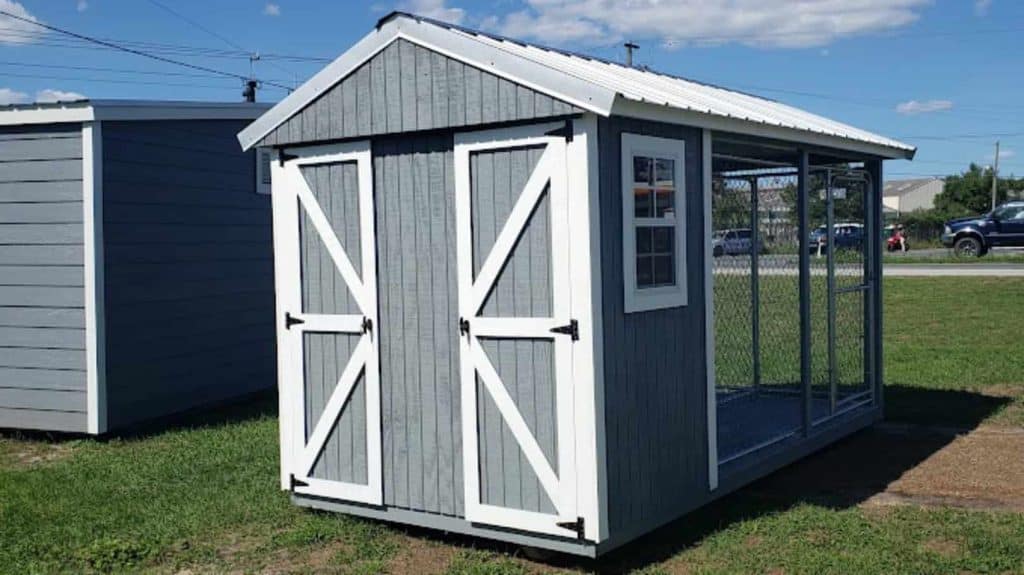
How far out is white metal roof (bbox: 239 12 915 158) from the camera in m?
4.83

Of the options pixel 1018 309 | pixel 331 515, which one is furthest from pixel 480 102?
pixel 1018 309

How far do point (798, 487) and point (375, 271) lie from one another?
2.82 meters

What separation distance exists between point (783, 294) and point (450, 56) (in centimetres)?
366

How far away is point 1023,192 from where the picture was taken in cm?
5059

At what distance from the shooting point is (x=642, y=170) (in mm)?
5262

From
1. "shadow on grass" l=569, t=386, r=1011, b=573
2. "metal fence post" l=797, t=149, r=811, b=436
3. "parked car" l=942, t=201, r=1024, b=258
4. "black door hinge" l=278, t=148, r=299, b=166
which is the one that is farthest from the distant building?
"black door hinge" l=278, t=148, r=299, b=166

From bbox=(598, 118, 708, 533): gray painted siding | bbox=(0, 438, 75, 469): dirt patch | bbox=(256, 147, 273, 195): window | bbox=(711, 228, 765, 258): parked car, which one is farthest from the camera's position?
bbox=(256, 147, 273, 195): window

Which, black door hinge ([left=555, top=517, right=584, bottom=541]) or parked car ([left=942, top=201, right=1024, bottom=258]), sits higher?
parked car ([left=942, top=201, right=1024, bottom=258])

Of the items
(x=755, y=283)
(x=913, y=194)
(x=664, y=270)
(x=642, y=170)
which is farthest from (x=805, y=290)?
(x=913, y=194)

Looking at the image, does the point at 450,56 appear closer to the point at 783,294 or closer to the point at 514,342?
the point at 514,342

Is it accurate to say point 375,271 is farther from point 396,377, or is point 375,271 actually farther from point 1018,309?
point 1018,309

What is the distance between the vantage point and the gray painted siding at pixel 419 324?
543cm

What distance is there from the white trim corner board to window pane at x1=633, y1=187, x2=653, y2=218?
5.02 meters

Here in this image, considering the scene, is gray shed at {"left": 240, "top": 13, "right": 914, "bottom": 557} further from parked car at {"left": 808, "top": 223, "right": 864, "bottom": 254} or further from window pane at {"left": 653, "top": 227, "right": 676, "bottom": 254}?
parked car at {"left": 808, "top": 223, "right": 864, "bottom": 254}
